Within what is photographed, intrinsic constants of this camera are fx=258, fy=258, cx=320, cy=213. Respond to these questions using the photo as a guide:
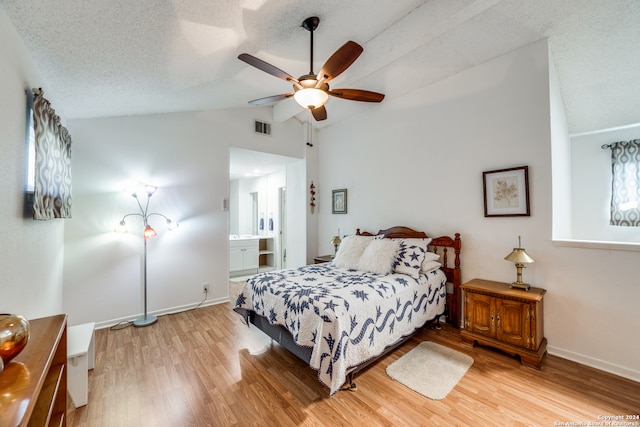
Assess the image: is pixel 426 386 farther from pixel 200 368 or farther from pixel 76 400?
pixel 76 400

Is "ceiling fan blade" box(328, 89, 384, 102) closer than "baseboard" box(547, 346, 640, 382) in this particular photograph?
No

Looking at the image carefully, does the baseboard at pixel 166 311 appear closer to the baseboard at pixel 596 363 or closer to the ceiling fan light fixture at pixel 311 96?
the ceiling fan light fixture at pixel 311 96

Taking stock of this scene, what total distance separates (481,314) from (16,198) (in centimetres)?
388

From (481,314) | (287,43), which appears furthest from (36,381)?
(481,314)

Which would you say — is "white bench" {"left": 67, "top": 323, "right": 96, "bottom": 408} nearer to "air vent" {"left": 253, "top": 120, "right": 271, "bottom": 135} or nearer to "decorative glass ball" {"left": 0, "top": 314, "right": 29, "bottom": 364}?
"decorative glass ball" {"left": 0, "top": 314, "right": 29, "bottom": 364}

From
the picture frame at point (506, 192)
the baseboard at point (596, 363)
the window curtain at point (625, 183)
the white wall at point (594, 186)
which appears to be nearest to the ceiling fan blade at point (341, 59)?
the picture frame at point (506, 192)

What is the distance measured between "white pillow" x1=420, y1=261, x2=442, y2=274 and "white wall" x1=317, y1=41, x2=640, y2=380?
0.34 m

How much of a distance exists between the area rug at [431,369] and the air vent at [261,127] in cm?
399

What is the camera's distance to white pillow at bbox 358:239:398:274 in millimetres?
2984

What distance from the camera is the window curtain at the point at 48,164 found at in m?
1.78

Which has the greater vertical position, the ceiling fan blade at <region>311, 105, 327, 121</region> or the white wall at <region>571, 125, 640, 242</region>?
the ceiling fan blade at <region>311, 105, 327, 121</region>

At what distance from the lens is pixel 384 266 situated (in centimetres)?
297

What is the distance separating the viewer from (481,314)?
2641 millimetres

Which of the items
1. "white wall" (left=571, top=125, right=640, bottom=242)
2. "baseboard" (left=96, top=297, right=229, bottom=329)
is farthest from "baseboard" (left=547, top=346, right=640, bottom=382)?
"baseboard" (left=96, top=297, right=229, bottom=329)
